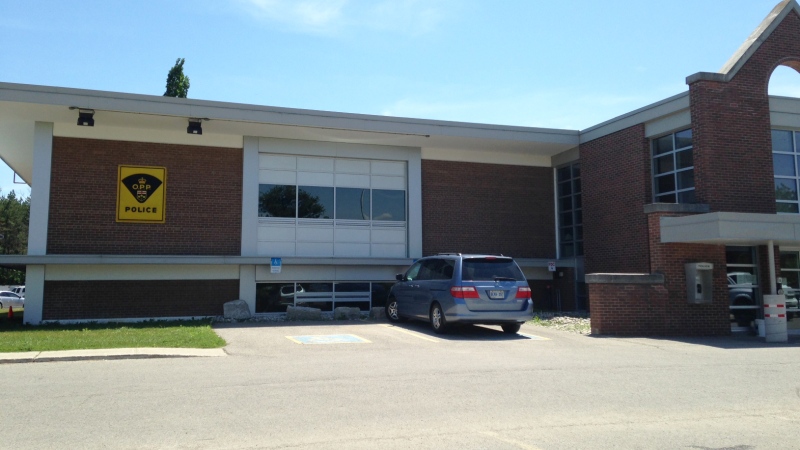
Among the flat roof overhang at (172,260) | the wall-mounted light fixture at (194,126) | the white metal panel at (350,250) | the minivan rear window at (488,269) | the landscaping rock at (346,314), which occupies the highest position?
the wall-mounted light fixture at (194,126)

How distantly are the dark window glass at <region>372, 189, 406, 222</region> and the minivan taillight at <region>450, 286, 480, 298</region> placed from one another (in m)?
7.98

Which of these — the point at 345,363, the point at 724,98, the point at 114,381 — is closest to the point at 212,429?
the point at 114,381

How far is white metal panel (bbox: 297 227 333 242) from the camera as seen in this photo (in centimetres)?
2045

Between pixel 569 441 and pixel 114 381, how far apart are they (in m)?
6.09

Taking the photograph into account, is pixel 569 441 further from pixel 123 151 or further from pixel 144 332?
pixel 123 151

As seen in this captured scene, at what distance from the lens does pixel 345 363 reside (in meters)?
10.5

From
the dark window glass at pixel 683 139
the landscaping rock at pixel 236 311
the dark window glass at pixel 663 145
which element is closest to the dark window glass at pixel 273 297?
the landscaping rock at pixel 236 311

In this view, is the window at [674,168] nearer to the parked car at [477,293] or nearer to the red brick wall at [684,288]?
the red brick wall at [684,288]

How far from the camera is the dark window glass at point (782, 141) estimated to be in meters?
18.1

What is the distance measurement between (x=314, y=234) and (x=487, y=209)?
6.15 metres

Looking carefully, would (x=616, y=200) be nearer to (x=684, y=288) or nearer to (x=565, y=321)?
(x=565, y=321)

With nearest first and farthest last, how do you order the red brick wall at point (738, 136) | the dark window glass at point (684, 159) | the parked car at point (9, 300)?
the red brick wall at point (738, 136) < the dark window glass at point (684, 159) < the parked car at point (9, 300)

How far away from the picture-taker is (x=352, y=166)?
69.8ft

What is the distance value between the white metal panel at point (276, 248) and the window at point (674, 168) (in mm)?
10949
